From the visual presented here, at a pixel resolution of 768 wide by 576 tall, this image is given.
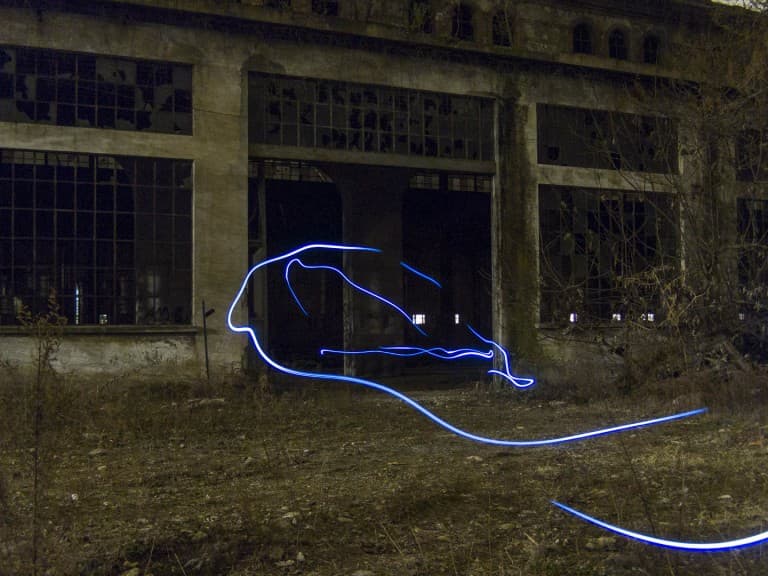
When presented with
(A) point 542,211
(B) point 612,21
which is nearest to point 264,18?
(A) point 542,211

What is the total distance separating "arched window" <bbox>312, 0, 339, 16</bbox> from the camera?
15398 millimetres

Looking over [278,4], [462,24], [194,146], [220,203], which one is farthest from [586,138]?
[194,146]

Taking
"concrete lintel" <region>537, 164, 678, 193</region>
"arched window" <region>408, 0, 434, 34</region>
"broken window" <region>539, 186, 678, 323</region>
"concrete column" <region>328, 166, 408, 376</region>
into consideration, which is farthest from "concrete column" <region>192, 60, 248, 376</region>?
"concrete lintel" <region>537, 164, 678, 193</region>

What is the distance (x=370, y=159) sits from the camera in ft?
51.4

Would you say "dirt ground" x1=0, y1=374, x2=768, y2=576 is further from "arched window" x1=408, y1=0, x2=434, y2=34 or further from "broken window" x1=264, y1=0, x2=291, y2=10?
"arched window" x1=408, y1=0, x2=434, y2=34

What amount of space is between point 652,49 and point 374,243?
826 cm

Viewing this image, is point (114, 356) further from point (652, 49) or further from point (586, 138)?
point (652, 49)

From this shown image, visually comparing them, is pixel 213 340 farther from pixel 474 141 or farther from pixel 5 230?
pixel 474 141

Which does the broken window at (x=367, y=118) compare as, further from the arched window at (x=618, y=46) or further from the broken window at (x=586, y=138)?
the arched window at (x=618, y=46)

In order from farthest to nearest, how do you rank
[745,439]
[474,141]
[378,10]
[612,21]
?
[612,21] → [474,141] → [378,10] → [745,439]

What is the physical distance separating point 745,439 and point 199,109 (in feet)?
34.9

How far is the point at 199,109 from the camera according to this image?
14.3 metres

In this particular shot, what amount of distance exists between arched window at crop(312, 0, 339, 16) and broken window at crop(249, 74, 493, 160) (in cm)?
143

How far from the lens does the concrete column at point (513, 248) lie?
1675 cm
